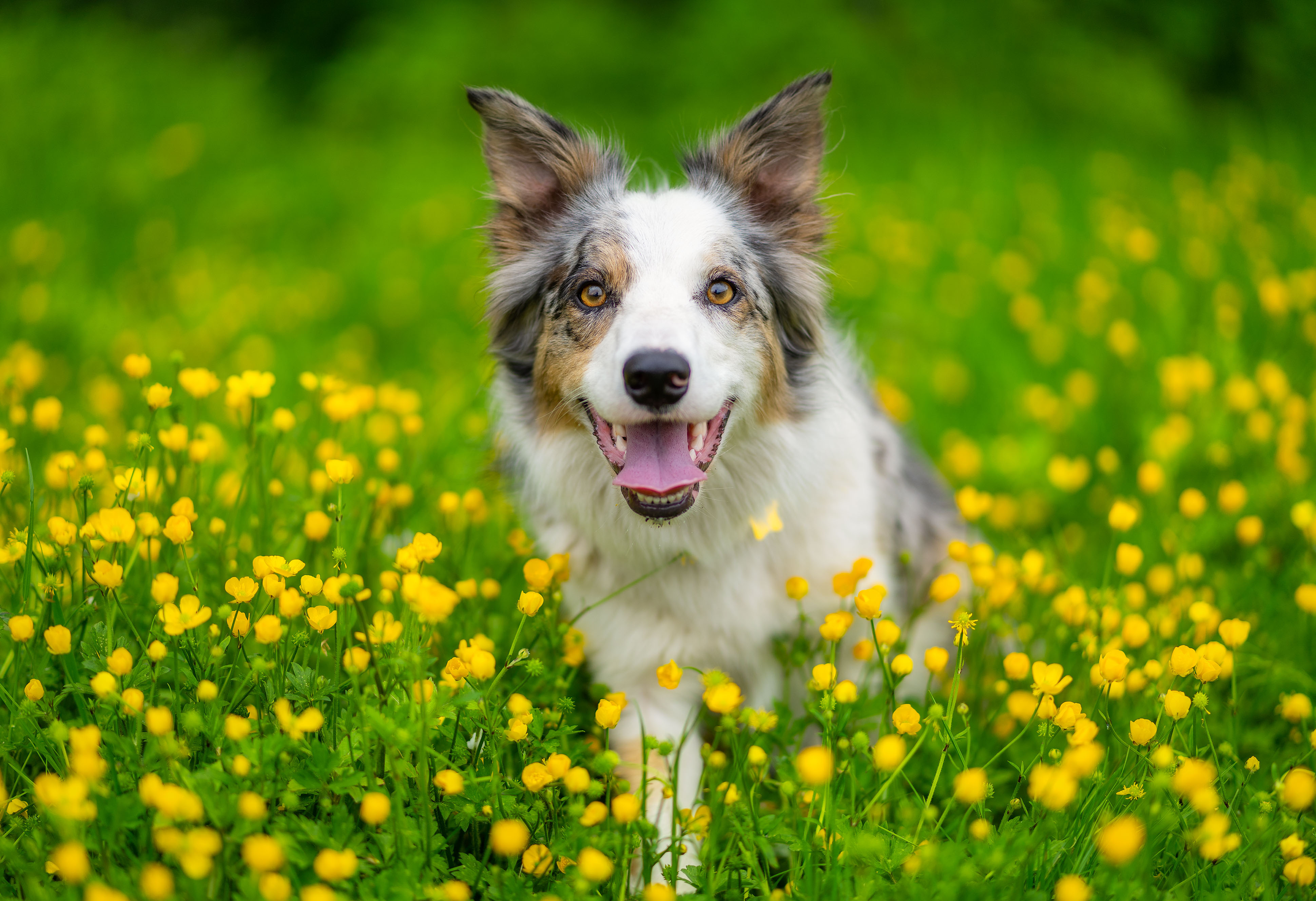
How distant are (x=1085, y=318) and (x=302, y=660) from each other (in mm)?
4651

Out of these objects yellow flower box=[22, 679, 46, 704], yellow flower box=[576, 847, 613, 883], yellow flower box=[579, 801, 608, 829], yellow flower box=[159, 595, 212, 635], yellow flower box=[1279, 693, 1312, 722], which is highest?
yellow flower box=[159, 595, 212, 635]

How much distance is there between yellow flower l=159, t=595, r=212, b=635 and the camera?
1.95m

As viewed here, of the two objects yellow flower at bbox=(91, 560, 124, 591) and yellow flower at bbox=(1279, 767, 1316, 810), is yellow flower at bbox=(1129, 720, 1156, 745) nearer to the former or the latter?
yellow flower at bbox=(1279, 767, 1316, 810)

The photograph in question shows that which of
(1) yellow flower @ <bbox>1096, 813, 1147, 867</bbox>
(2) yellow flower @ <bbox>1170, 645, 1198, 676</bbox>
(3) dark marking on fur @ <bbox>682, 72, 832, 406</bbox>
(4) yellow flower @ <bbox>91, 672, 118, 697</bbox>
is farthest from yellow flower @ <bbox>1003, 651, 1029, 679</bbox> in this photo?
(4) yellow flower @ <bbox>91, 672, 118, 697</bbox>

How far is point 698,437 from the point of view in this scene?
8.70ft

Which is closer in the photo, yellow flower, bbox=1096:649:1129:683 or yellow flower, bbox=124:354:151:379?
yellow flower, bbox=1096:649:1129:683

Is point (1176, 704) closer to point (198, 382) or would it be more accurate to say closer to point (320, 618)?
point (320, 618)

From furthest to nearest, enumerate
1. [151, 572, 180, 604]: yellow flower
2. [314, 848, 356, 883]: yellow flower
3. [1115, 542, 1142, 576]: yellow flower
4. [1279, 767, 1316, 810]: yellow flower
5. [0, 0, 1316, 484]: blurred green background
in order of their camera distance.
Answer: [0, 0, 1316, 484]: blurred green background → [1115, 542, 1142, 576]: yellow flower → [151, 572, 180, 604]: yellow flower → [1279, 767, 1316, 810]: yellow flower → [314, 848, 356, 883]: yellow flower

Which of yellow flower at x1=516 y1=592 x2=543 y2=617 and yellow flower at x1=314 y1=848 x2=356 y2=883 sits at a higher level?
yellow flower at x1=516 y1=592 x2=543 y2=617

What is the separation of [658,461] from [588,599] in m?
A: 0.61

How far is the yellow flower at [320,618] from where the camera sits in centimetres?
200

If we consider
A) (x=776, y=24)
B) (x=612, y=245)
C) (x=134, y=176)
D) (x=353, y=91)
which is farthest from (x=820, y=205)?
(x=353, y=91)

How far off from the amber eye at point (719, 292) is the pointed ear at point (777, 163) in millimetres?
477

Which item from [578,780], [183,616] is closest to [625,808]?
[578,780]
